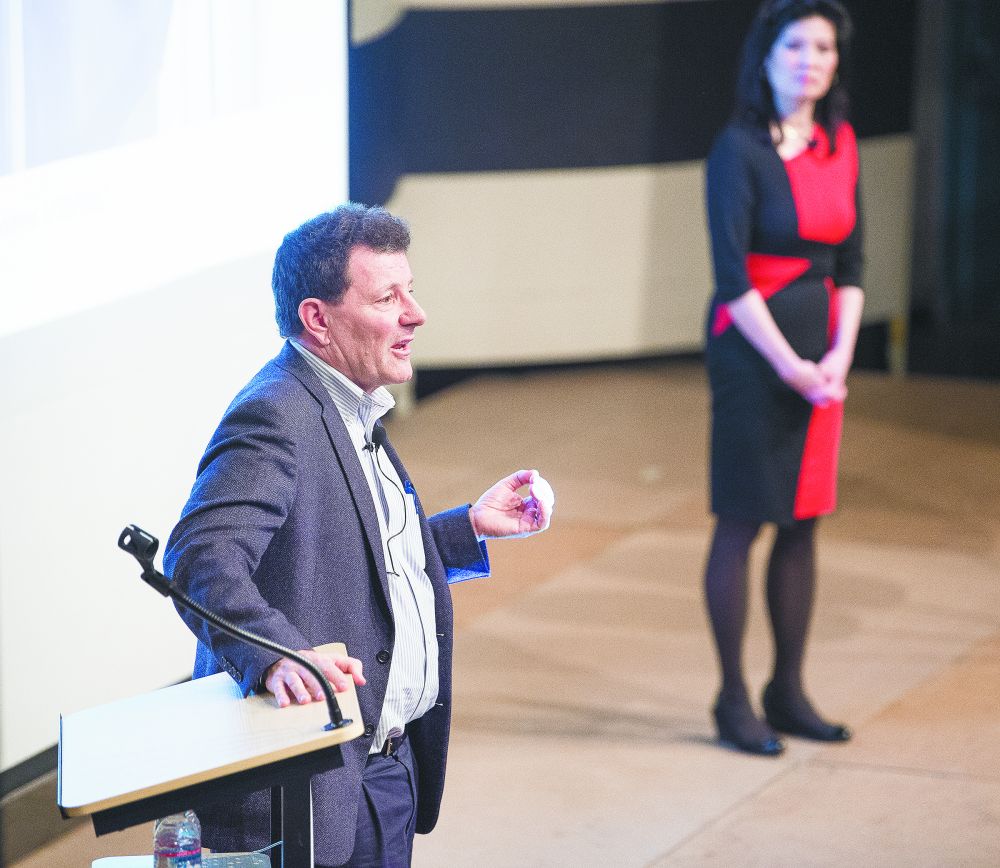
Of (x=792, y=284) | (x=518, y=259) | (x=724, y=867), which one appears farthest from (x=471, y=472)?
(x=724, y=867)

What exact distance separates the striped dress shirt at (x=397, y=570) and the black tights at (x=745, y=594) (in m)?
1.74

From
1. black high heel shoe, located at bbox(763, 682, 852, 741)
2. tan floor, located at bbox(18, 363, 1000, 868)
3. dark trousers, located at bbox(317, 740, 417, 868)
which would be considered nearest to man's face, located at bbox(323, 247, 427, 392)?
dark trousers, located at bbox(317, 740, 417, 868)

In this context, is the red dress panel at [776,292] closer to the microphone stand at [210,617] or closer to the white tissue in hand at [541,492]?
the white tissue in hand at [541,492]

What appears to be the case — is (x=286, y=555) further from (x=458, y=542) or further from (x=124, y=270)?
(x=124, y=270)

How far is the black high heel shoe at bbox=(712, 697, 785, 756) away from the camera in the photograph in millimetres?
3793

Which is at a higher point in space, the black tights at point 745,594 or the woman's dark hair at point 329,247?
the woman's dark hair at point 329,247

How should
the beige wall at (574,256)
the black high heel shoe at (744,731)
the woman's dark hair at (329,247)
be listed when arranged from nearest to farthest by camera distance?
the woman's dark hair at (329,247) < the black high heel shoe at (744,731) < the beige wall at (574,256)

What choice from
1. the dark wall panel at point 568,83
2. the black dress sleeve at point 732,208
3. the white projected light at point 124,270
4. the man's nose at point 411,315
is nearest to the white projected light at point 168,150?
the white projected light at point 124,270

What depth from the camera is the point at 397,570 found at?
2146 millimetres

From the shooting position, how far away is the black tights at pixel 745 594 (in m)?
3.81

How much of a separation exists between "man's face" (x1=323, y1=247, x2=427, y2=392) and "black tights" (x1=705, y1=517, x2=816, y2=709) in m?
1.88

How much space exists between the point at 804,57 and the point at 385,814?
216 centimetres

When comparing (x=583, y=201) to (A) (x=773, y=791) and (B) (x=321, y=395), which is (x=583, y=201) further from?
(B) (x=321, y=395)

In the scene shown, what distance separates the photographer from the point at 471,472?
632 centimetres
